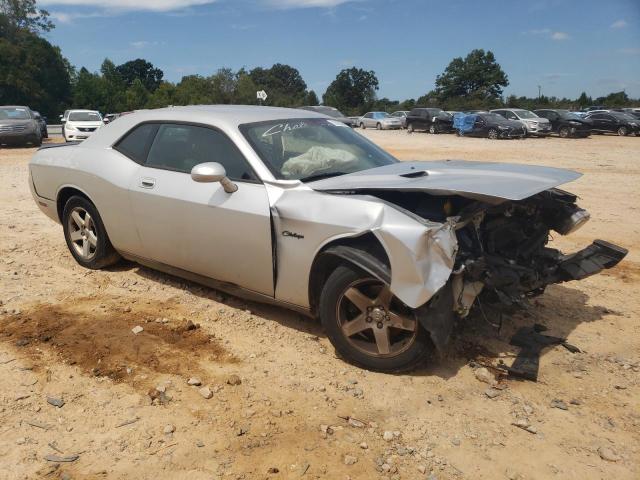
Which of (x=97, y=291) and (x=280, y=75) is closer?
(x=97, y=291)

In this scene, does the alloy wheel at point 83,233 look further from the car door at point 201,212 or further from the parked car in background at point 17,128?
the parked car in background at point 17,128

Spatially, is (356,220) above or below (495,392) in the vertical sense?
above

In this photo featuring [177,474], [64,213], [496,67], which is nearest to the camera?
[177,474]

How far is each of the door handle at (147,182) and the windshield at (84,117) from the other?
21.5 meters

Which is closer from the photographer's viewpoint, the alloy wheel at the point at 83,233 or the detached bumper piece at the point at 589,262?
the detached bumper piece at the point at 589,262

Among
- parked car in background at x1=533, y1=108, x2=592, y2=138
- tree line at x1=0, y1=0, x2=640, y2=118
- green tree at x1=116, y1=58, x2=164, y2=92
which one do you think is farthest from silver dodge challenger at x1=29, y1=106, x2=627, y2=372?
green tree at x1=116, y1=58, x2=164, y2=92

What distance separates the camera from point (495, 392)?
321 cm

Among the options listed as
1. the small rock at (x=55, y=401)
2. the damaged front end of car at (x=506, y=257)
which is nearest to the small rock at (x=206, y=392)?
the small rock at (x=55, y=401)

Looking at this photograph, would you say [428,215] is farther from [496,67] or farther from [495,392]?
[496,67]

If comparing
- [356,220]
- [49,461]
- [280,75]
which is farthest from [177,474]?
[280,75]

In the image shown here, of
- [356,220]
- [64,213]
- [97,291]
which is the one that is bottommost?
[97,291]

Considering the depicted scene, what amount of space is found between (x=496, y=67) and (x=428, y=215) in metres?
84.2

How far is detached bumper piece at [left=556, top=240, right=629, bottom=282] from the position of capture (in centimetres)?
376

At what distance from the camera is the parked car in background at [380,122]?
38719mm
